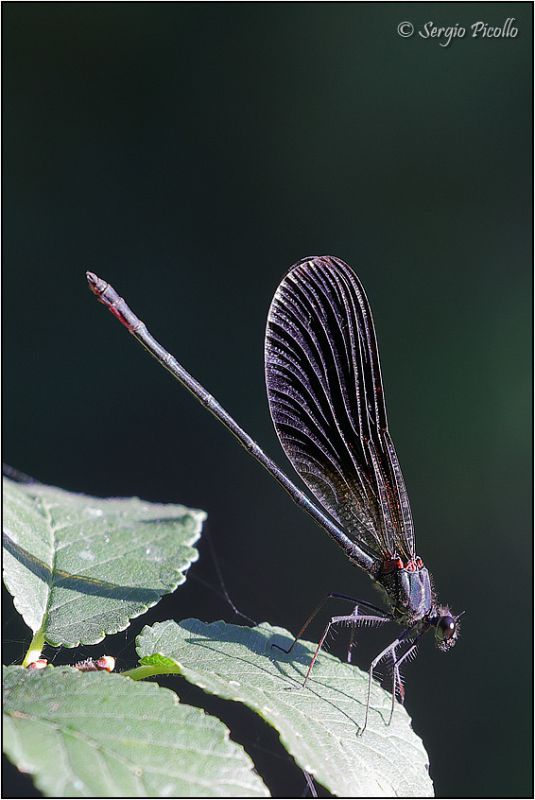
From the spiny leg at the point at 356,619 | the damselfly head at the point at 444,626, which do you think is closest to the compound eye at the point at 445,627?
the damselfly head at the point at 444,626

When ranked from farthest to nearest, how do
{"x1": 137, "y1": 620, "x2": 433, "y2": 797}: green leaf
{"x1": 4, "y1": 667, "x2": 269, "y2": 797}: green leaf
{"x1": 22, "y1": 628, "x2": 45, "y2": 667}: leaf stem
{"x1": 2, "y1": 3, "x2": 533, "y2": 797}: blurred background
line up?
{"x1": 2, "y1": 3, "x2": 533, "y2": 797}: blurred background < {"x1": 22, "y1": 628, "x2": 45, "y2": 667}: leaf stem < {"x1": 137, "y1": 620, "x2": 433, "y2": 797}: green leaf < {"x1": 4, "y1": 667, "x2": 269, "y2": 797}: green leaf

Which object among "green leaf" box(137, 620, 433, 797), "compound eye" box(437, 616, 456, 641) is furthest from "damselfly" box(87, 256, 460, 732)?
"green leaf" box(137, 620, 433, 797)

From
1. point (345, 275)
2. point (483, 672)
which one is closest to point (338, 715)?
point (345, 275)

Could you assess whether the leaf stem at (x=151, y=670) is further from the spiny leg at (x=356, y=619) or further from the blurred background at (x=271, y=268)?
the blurred background at (x=271, y=268)

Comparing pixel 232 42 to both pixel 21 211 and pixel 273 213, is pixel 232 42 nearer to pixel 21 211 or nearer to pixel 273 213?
pixel 273 213

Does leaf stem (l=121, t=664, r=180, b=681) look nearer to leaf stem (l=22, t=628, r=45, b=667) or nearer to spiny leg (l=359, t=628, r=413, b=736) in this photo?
leaf stem (l=22, t=628, r=45, b=667)

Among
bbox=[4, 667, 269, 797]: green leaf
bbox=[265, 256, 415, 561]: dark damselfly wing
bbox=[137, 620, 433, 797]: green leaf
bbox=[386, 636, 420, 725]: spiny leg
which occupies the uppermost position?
bbox=[265, 256, 415, 561]: dark damselfly wing
